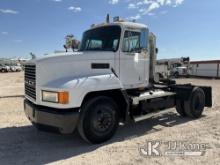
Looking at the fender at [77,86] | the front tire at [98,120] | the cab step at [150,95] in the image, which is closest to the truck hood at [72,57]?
the fender at [77,86]

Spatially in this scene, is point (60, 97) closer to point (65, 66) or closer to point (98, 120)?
point (65, 66)

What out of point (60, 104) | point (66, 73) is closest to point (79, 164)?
point (60, 104)

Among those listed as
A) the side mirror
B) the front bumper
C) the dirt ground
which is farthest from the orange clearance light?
the side mirror

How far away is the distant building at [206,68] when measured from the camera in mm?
38659

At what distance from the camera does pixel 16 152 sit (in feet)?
19.1

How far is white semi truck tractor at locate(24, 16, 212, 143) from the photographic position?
5.70 meters

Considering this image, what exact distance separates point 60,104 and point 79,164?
126 cm

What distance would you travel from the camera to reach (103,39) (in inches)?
282

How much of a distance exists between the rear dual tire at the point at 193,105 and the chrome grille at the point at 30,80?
504 centimetres

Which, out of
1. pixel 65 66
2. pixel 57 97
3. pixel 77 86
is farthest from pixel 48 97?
pixel 65 66

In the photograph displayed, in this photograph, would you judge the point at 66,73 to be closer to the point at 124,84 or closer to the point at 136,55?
the point at 124,84

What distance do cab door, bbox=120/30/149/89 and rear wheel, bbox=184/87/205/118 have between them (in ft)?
7.12

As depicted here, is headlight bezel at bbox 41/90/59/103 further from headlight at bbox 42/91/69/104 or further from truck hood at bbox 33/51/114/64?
truck hood at bbox 33/51/114/64

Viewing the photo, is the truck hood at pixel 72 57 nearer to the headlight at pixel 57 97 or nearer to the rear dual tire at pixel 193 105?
the headlight at pixel 57 97
